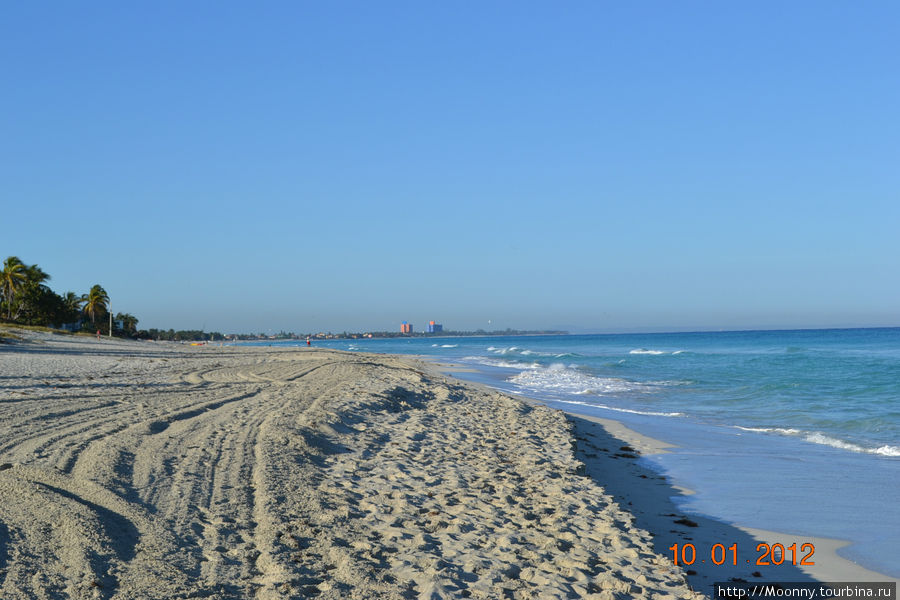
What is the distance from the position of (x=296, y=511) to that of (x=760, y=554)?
419 cm

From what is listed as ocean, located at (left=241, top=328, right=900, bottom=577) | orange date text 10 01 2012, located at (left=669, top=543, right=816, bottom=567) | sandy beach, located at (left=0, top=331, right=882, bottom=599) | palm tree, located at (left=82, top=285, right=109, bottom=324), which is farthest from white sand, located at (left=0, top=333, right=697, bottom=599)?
palm tree, located at (left=82, top=285, right=109, bottom=324)

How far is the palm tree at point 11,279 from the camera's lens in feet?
198

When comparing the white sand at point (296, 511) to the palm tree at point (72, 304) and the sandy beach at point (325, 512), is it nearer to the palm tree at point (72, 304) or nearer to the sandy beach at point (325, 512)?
the sandy beach at point (325, 512)

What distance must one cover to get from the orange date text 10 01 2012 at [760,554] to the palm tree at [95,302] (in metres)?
87.0

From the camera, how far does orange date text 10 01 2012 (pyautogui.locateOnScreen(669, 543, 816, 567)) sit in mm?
5875

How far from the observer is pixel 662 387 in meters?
24.5

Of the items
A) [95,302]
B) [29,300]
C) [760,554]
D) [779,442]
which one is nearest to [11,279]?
[29,300]

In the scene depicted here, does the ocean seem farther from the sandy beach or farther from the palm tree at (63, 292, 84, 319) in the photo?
the palm tree at (63, 292, 84, 319)

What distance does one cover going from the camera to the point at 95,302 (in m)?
81.6

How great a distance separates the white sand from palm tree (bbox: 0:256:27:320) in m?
58.5

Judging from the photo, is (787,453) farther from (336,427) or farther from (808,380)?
(808,380)

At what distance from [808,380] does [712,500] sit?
19504mm

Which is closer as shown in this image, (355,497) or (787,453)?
A: (355,497)

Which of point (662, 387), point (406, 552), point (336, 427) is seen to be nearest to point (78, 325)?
point (662, 387)
